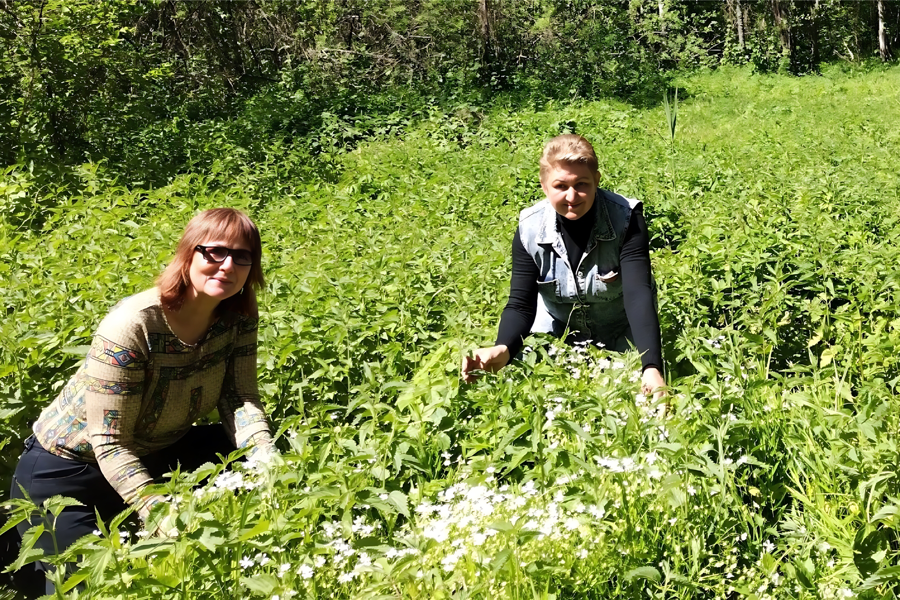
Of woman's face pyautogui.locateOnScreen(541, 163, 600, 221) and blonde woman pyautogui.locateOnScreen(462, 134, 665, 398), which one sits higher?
woman's face pyautogui.locateOnScreen(541, 163, 600, 221)

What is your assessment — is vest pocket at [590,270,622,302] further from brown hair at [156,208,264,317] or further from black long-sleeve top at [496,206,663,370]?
brown hair at [156,208,264,317]

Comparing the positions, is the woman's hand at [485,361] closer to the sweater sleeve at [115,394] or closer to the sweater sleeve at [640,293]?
the sweater sleeve at [640,293]

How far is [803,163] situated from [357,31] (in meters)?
13.1

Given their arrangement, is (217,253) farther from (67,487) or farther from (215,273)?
(67,487)

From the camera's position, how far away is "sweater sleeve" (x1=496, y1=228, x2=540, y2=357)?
3059mm

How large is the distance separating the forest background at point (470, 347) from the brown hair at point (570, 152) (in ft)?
2.52

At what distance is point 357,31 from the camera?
18.0 m

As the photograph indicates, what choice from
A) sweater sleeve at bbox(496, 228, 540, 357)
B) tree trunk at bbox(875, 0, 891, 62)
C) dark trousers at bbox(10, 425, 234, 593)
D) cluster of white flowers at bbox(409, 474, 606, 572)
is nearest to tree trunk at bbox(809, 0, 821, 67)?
tree trunk at bbox(875, 0, 891, 62)

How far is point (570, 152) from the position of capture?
111 inches

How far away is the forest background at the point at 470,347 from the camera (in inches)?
72.4

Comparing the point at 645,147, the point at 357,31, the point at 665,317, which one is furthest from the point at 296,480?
the point at 357,31

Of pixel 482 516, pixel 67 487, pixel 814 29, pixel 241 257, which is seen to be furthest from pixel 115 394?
pixel 814 29

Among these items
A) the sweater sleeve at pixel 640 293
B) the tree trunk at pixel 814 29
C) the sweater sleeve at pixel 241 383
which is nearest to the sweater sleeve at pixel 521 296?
the sweater sleeve at pixel 640 293

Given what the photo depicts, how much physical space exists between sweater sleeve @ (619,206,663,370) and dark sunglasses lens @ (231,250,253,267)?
154 cm
